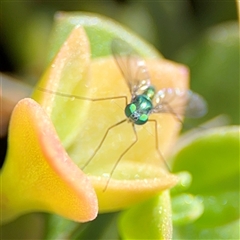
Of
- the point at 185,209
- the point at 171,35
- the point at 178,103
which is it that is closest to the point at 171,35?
the point at 171,35

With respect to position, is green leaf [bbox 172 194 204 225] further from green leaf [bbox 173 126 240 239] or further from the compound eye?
the compound eye

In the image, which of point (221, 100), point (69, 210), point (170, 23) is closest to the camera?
point (69, 210)

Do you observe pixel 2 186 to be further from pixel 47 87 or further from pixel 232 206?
pixel 232 206

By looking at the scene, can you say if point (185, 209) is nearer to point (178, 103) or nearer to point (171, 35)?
point (178, 103)

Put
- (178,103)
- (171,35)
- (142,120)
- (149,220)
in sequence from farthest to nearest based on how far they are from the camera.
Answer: (171,35), (178,103), (142,120), (149,220)

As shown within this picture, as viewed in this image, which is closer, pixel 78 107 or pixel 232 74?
pixel 78 107

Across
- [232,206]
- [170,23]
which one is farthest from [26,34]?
[232,206]
